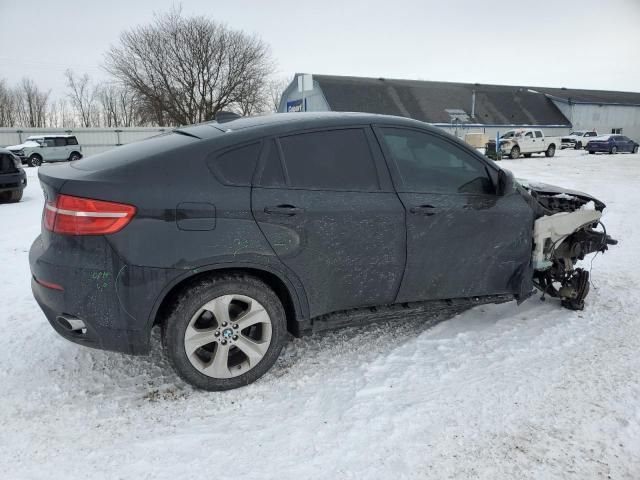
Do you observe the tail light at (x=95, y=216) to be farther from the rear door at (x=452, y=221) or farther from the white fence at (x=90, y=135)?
the white fence at (x=90, y=135)

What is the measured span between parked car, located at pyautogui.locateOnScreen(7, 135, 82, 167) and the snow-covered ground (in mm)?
27680

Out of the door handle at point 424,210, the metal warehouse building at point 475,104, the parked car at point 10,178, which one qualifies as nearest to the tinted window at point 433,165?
the door handle at point 424,210

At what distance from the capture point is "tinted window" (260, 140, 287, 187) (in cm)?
286

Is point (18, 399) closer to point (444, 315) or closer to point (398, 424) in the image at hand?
point (398, 424)

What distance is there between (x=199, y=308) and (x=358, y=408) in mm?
1084

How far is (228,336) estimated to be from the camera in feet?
9.28

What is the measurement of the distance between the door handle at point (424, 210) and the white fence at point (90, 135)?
34371 millimetres

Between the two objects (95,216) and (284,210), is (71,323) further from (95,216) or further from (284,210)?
(284,210)

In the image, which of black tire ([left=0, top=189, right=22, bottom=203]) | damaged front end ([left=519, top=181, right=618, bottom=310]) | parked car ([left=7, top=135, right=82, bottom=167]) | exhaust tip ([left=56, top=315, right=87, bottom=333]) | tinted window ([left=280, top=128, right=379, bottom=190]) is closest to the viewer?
exhaust tip ([left=56, top=315, right=87, bottom=333])

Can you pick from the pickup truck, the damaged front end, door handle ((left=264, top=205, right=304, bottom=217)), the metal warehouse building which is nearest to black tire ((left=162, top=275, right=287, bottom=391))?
door handle ((left=264, top=205, right=304, bottom=217))

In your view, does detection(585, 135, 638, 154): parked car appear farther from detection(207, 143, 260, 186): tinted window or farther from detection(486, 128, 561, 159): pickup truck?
detection(207, 143, 260, 186): tinted window

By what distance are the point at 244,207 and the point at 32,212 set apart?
8.70 meters

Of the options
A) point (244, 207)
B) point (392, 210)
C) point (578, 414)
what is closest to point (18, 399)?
point (244, 207)

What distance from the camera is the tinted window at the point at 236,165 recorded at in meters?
2.77
